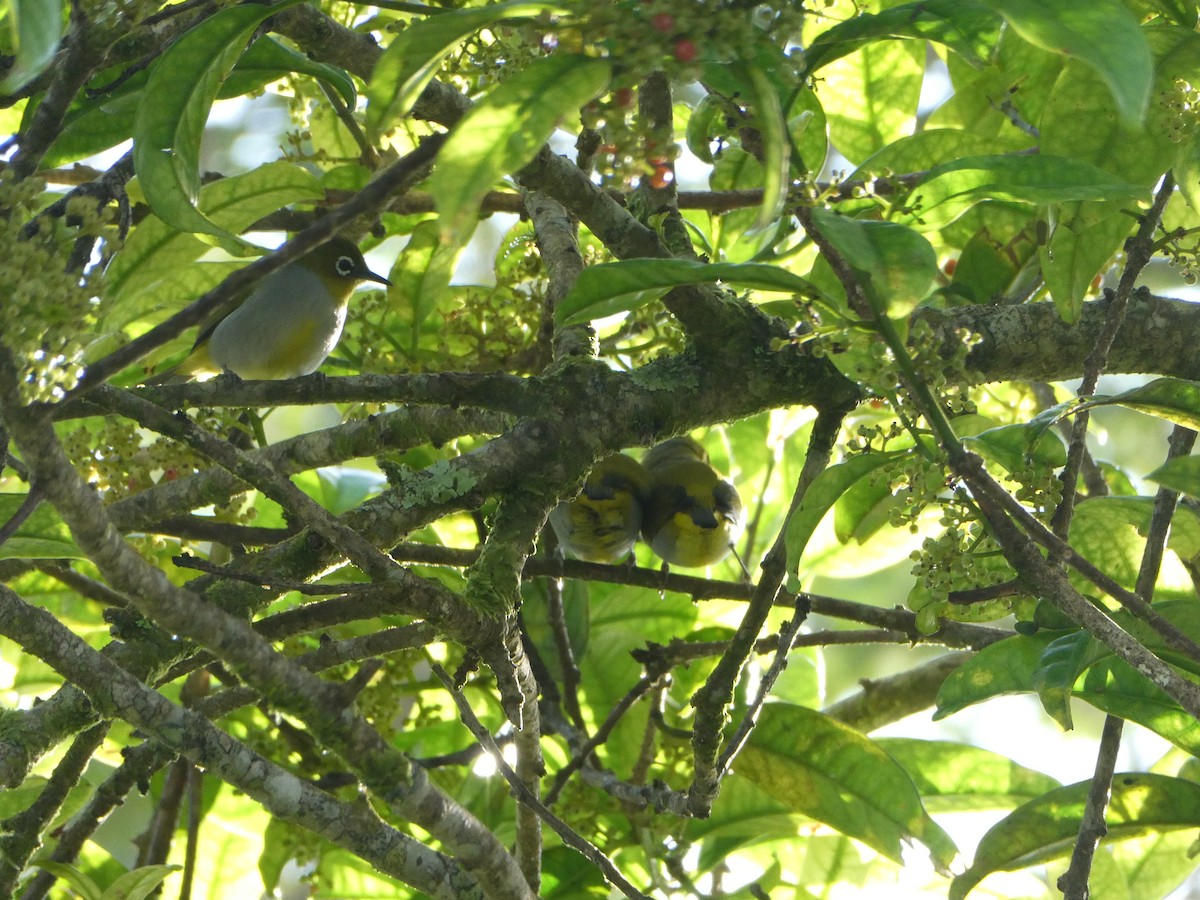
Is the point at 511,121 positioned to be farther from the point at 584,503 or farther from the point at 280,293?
the point at 280,293

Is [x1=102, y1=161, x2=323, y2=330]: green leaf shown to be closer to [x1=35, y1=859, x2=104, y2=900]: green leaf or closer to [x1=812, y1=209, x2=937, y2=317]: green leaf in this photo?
[x1=35, y1=859, x2=104, y2=900]: green leaf

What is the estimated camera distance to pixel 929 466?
117cm

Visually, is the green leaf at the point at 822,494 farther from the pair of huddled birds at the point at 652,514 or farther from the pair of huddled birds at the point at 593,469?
the pair of huddled birds at the point at 652,514

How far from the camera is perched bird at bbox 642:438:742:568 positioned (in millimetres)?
2121

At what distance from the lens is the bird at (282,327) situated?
2525 mm

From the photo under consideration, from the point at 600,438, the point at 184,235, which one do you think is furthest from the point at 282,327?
the point at 600,438

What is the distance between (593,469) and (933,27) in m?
0.95

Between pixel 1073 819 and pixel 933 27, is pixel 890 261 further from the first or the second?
pixel 1073 819

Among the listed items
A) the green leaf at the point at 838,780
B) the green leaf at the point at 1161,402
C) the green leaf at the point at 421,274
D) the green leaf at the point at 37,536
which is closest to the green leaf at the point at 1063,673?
the green leaf at the point at 1161,402

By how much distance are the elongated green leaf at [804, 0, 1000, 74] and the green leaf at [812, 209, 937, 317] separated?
0.23 m

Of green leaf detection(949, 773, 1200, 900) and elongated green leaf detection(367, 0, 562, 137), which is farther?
green leaf detection(949, 773, 1200, 900)

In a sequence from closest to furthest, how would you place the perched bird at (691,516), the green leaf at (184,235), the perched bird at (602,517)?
the green leaf at (184,235), the perched bird at (602,517), the perched bird at (691,516)

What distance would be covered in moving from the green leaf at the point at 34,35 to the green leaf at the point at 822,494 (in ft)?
2.72

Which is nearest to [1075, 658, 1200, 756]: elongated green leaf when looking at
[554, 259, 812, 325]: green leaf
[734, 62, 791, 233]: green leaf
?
[554, 259, 812, 325]: green leaf
